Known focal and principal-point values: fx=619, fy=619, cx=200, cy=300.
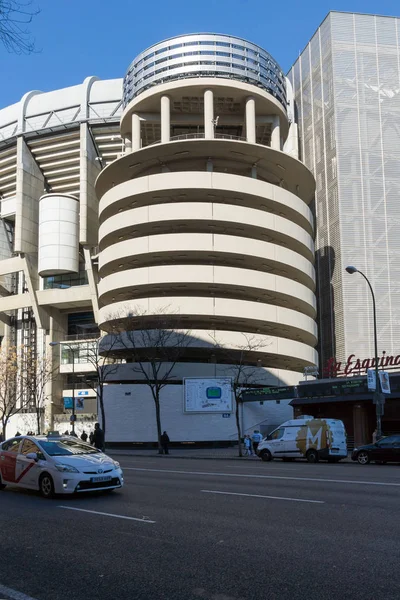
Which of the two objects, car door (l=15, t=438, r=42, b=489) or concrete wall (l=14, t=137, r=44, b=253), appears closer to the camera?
car door (l=15, t=438, r=42, b=489)

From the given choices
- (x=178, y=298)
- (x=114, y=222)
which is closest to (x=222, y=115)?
(x=114, y=222)

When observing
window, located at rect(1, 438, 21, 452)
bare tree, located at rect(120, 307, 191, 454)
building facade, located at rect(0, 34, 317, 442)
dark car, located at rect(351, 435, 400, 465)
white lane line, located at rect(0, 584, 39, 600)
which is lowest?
dark car, located at rect(351, 435, 400, 465)

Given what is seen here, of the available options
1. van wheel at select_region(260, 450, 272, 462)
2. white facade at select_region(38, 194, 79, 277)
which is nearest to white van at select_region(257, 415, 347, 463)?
van wheel at select_region(260, 450, 272, 462)

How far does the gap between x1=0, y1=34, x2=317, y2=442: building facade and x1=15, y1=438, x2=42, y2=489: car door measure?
106ft

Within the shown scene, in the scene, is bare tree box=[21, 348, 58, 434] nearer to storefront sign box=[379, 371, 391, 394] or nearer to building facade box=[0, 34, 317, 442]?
building facade box=[0, 34, 317, 442]

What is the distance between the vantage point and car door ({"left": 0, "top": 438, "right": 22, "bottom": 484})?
14484 mm

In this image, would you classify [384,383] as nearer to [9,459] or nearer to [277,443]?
[277,443]

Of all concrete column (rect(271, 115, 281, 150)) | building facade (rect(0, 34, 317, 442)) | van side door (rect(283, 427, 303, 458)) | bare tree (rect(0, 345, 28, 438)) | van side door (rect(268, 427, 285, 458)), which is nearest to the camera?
van side door (rect(283, 427, 303, 458))

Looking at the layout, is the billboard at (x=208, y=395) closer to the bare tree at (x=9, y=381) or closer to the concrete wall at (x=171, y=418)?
the concrete wall at (x=171, y=418)

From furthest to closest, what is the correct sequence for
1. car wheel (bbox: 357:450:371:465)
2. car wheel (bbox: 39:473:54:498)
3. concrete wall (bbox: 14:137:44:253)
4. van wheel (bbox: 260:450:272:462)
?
concrete wall (bbox: 14:137:44:253), van wheel (bbox: 260:450:272:462), car wheel (bbox: 357:450:371:465), car wheel (bbox: 39:473:54:498)

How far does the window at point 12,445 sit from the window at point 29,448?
0.92 feet

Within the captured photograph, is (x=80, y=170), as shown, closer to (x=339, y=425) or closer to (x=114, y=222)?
(x=114, y=222)

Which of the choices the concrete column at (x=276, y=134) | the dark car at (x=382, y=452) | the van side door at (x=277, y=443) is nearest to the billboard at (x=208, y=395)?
the van side door at (x=277, y=443)

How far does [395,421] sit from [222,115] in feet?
118
